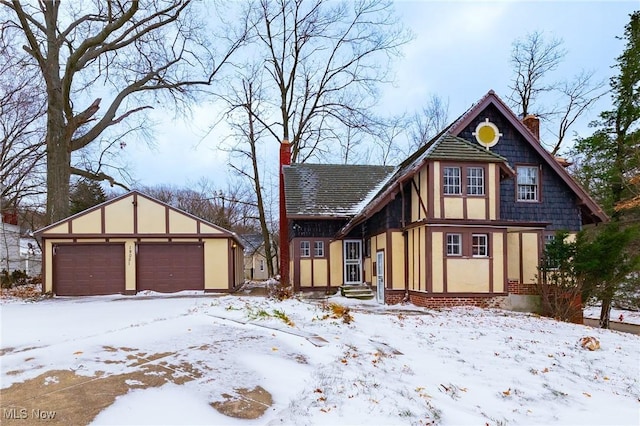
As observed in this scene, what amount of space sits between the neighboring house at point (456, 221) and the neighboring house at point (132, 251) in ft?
12.9

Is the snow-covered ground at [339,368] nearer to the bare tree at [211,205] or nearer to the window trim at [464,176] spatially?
the window trim at [464,176]

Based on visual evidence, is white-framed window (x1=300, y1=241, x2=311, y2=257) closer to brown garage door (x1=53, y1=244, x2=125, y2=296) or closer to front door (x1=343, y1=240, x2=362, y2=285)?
front door (x1=343, y1=240, x2=362, y2=285)

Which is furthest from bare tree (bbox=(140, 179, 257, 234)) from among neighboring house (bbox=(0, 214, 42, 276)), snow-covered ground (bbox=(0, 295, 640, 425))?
snow-covered ground (bbox=(0, 295, 640, 425))

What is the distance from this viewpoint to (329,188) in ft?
70.3

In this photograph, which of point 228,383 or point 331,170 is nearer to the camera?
point 228,383

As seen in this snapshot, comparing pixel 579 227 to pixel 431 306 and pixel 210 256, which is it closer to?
pixel 431 306

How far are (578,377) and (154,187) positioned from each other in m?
59.4

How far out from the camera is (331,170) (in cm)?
2303

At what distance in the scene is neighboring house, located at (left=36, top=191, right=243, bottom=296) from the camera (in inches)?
764

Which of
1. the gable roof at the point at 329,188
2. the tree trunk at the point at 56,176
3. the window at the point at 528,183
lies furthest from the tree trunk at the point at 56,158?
the window at the point at 528,183

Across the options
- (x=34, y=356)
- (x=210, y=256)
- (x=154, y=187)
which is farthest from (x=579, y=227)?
(x=154, y=187)

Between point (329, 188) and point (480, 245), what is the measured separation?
8.36m

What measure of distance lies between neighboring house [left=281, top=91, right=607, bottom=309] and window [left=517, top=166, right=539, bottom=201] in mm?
38

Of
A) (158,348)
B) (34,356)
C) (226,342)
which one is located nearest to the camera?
(34,356)
